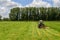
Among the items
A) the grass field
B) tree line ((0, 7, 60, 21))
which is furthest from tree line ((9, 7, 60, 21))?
the grass field

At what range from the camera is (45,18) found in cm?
13038

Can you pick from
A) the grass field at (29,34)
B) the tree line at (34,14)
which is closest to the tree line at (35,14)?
the tree line at (34,14)

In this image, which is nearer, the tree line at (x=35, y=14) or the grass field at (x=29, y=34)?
the grass field at (x=29, y=34)

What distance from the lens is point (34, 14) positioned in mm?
146250

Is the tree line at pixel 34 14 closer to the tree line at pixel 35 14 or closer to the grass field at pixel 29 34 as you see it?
the tree line at pixel 35 14

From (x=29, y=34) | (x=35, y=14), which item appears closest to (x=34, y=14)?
(x=35, y=14)

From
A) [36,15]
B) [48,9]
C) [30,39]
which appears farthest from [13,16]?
[30,39]

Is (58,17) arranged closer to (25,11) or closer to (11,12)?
(25,11)

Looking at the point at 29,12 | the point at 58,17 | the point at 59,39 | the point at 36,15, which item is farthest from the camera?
the point at 29,12

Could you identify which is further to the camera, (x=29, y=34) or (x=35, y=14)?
(x=35, y=14)

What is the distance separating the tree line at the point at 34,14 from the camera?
5231 inches

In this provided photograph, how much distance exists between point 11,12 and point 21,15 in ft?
44.3

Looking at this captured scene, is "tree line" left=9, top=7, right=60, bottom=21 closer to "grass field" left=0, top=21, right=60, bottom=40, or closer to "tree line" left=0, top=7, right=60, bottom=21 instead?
"tree line" left=0, top=7, right=60, bottom=21

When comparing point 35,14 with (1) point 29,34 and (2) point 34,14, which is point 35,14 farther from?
(1) point 29,34
